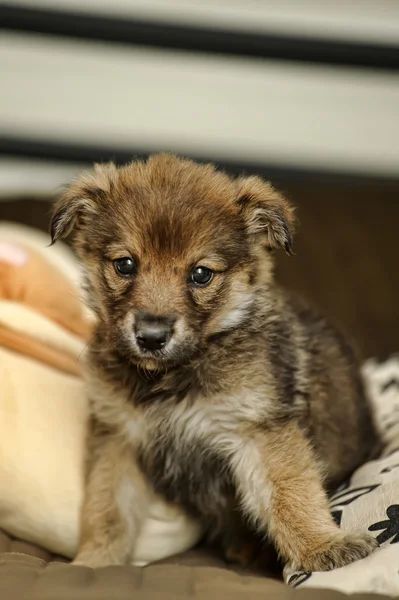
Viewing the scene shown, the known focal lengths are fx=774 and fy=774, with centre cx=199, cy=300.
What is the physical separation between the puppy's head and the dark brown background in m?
1.78

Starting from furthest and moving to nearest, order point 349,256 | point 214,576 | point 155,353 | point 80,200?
point 349,256, point 80,200, point 155,353, point 214,576

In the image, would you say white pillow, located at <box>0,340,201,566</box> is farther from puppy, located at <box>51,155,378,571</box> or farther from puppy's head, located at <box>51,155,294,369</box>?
puppy's head, located at <box>51,155,294,369</box>

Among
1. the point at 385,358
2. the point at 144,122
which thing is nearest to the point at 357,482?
the point at 385,358

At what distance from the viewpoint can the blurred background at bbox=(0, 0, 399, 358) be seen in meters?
3.82

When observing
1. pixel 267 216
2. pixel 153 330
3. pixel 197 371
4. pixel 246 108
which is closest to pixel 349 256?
pixel 246 108

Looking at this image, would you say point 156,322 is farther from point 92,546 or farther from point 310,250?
point 310,250

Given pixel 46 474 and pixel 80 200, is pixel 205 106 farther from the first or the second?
pixel 46 474

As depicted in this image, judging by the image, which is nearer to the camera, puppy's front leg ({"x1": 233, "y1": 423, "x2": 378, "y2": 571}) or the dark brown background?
puppy's front leg ({"x1": 233, "y1": 423, "x2": 378, "y2": 571})

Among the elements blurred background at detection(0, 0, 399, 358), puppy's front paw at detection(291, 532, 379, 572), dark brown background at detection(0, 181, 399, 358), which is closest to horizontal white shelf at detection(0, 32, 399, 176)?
blurred background at detection(0, 0, 399, 358)

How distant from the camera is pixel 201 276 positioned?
6.05ft

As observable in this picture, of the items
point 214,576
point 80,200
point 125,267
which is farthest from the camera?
point 80,200

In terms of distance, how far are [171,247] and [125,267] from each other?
5.4 inches

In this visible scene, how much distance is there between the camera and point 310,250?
3.88 meters

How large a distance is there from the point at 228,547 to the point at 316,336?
671mm
